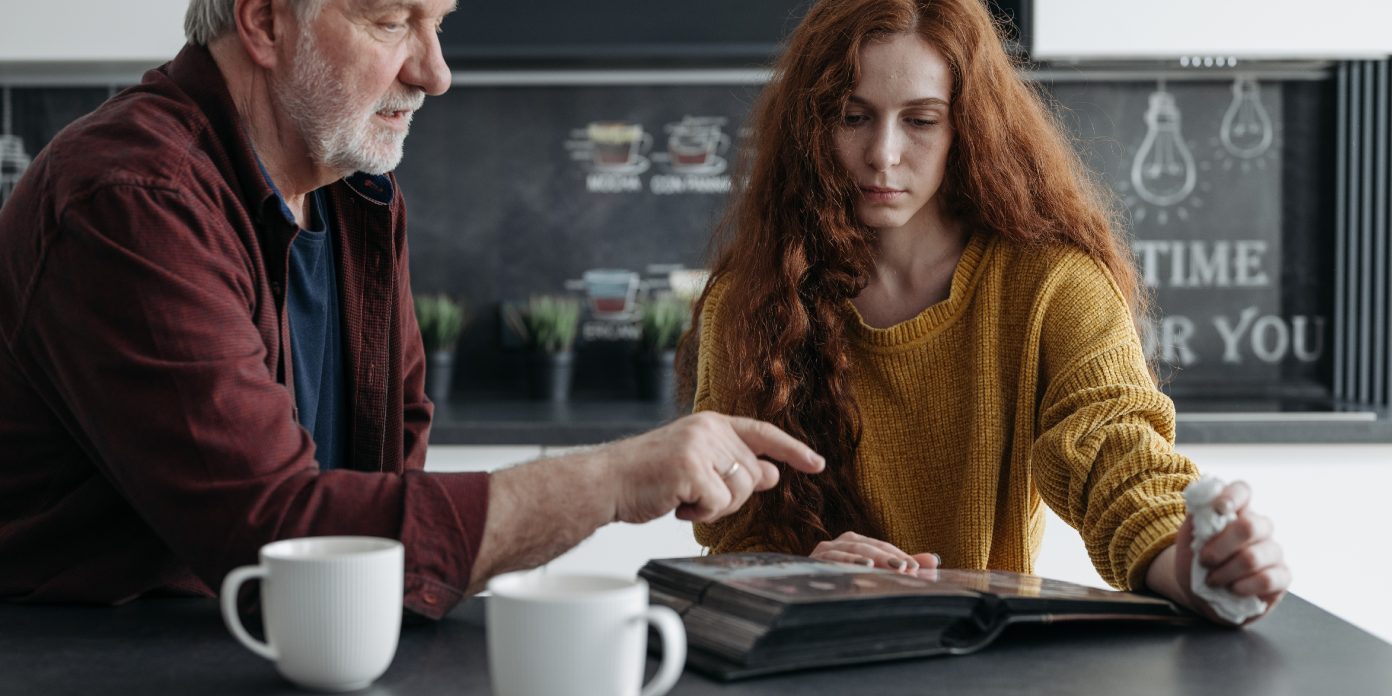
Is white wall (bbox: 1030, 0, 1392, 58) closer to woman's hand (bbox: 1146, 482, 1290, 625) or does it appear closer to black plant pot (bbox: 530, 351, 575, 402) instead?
black plant pot (bbox: 530, 351, 575, 402)

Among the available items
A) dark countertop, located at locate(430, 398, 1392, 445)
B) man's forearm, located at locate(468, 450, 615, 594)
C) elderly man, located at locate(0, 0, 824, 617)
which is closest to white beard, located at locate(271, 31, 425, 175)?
elderly man, located at locate(0, 0, 824, 617)

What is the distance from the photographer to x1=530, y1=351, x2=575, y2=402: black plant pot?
9.20 feet

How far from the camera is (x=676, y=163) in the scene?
2.97m

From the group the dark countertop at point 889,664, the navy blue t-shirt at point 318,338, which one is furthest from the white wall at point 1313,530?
the dark countertop at point 889,664

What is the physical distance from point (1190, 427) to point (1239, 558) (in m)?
1.43

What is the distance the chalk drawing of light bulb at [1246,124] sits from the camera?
2.88 metres

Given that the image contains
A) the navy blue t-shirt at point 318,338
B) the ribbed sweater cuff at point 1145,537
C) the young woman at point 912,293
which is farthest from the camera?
the young woman at point 912,293

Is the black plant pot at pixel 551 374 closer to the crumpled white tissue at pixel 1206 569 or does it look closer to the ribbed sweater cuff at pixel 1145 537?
the ribbed sweater cuff at pixel 1145 537

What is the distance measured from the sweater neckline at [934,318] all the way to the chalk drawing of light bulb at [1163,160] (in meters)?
1.51

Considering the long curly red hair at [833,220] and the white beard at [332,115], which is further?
the long curly red hair at [833,220]

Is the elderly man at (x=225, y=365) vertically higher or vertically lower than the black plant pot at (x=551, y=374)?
higher

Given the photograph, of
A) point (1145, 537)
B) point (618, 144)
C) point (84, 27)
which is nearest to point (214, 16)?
point (1145, 537)

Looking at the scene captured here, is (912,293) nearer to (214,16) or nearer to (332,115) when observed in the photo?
(332,115)

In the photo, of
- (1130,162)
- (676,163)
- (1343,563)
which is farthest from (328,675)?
(1130,162)
